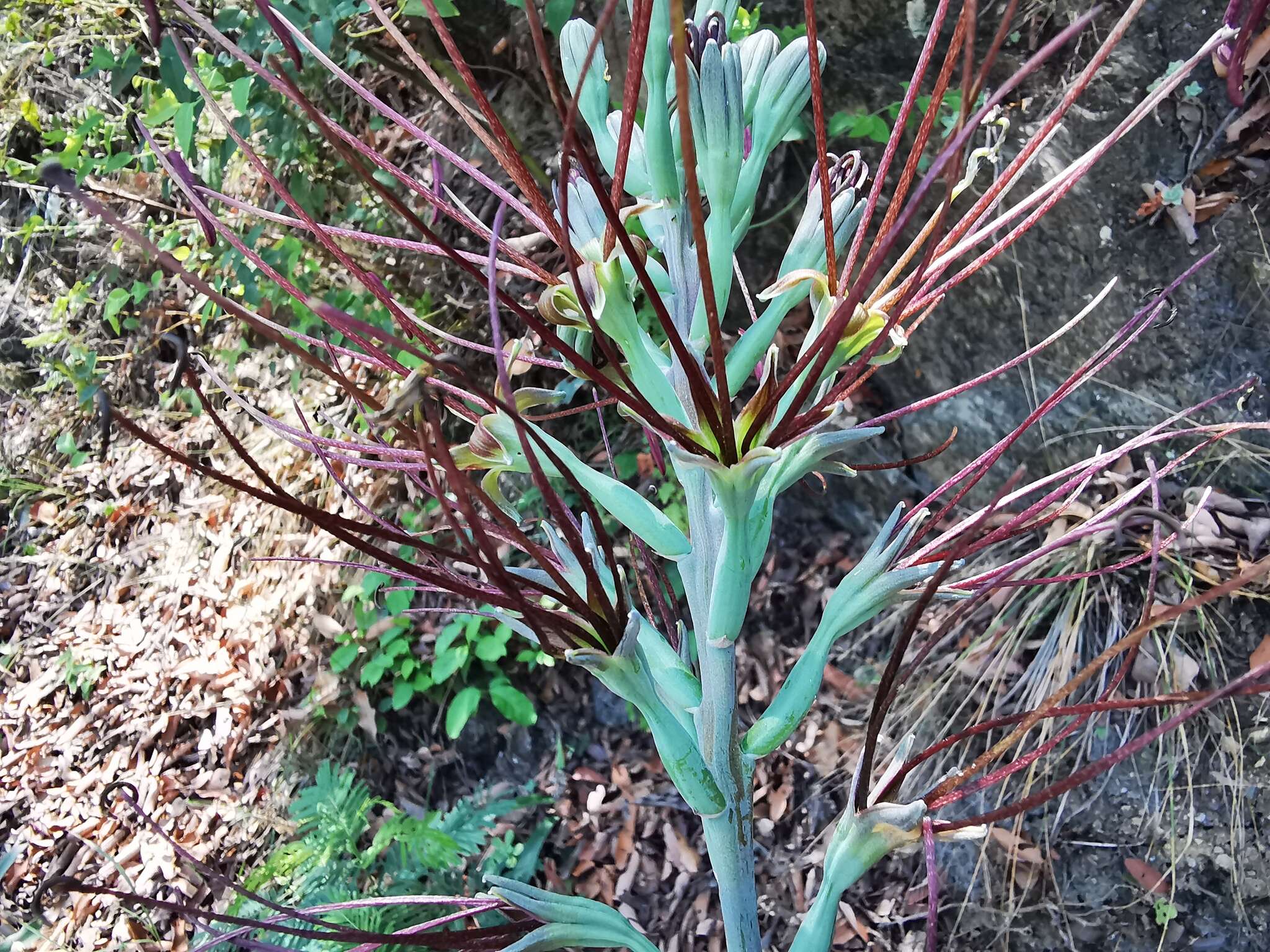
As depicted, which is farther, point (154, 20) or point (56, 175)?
point (154, 20)

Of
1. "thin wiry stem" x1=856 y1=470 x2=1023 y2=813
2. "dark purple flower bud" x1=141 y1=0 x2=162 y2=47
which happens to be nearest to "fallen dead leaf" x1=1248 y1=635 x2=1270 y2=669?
"thin wiry stem" x1=856 y1=470 x2=1023 y2=813

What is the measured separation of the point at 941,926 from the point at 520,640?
161 cm

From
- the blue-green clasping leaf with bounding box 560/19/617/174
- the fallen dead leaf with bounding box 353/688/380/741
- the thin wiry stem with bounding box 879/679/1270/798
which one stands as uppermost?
the blue-green clasping leaf with bounding box 560/19/617/174

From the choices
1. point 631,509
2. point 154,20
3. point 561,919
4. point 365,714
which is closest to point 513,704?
point 365,714

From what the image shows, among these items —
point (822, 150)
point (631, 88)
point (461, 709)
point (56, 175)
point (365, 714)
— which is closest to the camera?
point (56, 175)

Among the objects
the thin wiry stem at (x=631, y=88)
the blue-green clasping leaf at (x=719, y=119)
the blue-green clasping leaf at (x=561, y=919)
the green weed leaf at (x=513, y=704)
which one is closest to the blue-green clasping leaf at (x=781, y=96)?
the blue-green clasping leaf at (x=719, y=119)

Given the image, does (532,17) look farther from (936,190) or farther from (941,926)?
(941,926)

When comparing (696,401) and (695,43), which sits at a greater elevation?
(695,43)

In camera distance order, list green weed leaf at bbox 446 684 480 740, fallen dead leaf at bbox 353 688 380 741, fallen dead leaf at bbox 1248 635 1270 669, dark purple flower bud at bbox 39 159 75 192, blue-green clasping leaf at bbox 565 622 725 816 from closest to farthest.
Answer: dark purple flower bud at bbox 39 159 75 192 < blue-green clasping leaf at bbox 565 622 725 816 < fallen dead leaf at bbox 1248 635 1270 669 < green weed leaf at bbox 446 684 480 740 < fallen dead leaf at bbox 353 688 380 741

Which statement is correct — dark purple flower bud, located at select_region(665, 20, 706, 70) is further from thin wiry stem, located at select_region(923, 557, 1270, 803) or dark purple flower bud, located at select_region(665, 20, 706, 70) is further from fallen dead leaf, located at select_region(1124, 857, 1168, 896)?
fallen dead leaf, located at select_region(1124, 857, 1168, 896)

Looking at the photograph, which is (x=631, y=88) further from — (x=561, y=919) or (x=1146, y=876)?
(x=1146, y=876)

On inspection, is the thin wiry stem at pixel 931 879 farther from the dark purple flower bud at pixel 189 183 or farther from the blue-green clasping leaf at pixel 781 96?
the dark purple flower bud at pixel 189 183

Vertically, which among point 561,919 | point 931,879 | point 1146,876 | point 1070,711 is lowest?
point 1146,876

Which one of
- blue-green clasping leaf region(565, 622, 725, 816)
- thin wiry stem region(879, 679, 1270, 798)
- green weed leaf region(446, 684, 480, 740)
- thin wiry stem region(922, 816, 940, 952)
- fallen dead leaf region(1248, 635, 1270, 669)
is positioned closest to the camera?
thin wiry stem region(922, 816, 940, 952)
